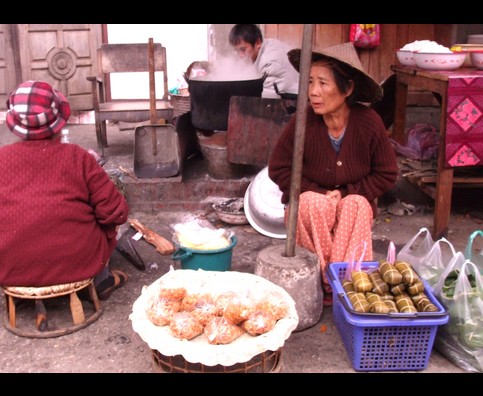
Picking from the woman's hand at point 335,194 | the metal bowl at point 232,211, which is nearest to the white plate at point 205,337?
the woman's hand at point 335,194

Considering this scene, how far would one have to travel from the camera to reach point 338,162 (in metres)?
3.69

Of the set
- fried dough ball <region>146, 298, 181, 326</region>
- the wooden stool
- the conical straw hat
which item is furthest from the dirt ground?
the conical straw hat

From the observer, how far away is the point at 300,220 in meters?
3.64

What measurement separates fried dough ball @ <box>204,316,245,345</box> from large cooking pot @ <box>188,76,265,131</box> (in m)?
3.16

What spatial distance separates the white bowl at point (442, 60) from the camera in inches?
192

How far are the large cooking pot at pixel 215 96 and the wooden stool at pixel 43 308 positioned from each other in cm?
250

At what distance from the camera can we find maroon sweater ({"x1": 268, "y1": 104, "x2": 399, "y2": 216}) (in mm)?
3662

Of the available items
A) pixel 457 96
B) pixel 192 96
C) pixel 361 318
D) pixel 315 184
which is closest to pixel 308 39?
pixel 315 184

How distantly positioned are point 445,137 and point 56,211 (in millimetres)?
3061

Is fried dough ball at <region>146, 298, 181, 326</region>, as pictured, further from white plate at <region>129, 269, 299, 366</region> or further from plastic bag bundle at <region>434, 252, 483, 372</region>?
plastic bag bundle at <region>434, 252, 483, 372</region>

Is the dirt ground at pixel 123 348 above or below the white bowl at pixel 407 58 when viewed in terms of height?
below

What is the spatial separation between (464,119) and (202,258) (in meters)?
2.42

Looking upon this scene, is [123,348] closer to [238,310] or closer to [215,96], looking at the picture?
[238,310]

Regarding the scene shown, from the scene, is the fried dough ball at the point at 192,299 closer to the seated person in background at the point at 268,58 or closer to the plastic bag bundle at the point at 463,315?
the plastic bag bundle at the point at 463,315
